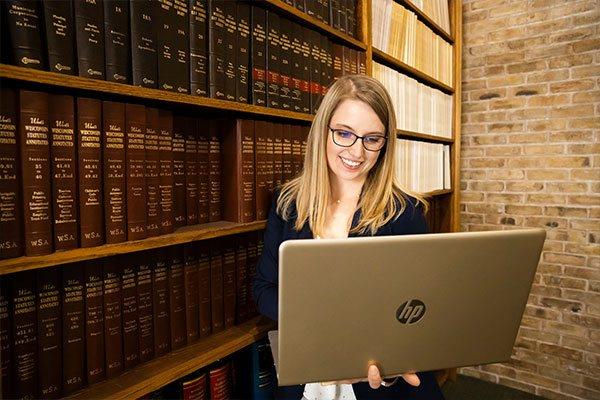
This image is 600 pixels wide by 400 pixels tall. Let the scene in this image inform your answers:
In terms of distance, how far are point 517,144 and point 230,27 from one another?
1893 mm

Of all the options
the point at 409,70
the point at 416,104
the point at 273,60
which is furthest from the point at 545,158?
the point at 273,60

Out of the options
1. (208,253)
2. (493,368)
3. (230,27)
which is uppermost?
(230,27)

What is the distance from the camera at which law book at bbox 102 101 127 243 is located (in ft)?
2.80

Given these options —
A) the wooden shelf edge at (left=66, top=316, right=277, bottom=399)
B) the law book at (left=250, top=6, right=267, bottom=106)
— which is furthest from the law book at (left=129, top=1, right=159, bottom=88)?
the wooden shelf edge at (left=66, top=316, right=277, bottom=399)

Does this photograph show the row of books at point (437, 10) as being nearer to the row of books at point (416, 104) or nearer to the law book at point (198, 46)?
the row of books at point (416, 104)

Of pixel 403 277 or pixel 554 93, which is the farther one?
pixel 554 93

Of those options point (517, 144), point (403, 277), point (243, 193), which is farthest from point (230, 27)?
point (517, 144)

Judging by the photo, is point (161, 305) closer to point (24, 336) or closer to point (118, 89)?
point (24, 336)

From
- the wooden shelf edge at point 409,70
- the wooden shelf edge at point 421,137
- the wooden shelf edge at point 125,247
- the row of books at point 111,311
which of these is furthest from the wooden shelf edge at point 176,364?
the wooden shelf edge at point 409,70

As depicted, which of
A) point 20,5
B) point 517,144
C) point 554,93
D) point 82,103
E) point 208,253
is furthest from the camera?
point 517,144

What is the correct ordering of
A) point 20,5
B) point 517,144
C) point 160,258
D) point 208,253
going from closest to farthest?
point 20,5 < point 160,258 < point 208,253 < point 517,144

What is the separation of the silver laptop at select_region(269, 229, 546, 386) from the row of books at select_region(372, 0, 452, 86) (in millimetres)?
1274

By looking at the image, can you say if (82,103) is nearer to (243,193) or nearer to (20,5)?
(20,5)

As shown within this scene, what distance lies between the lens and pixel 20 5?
71cm
